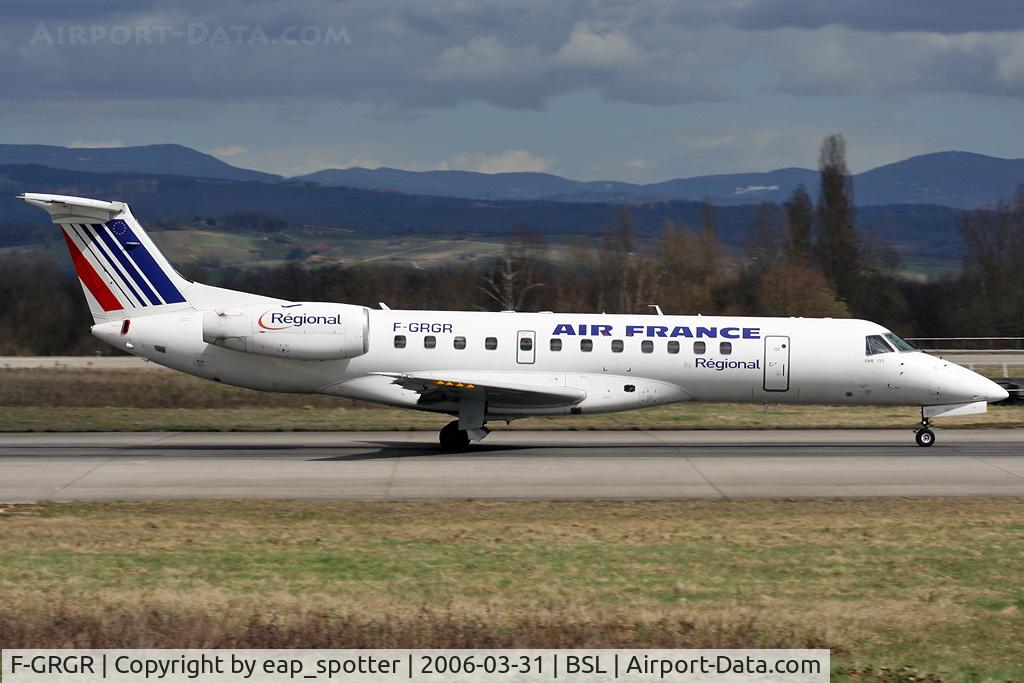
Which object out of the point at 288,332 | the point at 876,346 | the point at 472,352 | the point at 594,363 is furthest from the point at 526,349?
the point at 876,346

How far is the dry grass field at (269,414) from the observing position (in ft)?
102

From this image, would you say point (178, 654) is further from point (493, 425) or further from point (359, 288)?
point (359, 288)

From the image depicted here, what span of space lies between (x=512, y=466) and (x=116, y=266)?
9.49 m

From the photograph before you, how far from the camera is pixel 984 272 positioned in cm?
8119

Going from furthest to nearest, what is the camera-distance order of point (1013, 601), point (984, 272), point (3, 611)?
point (984, 272)
point (1013, 601)
point (3, 611)

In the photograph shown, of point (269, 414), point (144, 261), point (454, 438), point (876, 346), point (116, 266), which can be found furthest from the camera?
point (269, 414)

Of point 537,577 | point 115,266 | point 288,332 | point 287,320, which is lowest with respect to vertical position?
point 537,577

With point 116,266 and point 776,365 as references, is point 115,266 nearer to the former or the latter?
point 116,266

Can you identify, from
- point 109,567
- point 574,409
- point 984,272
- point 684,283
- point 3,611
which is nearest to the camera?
point 3,611

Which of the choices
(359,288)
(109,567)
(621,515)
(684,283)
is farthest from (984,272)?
(109,567)

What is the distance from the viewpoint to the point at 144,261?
2625 centimetres

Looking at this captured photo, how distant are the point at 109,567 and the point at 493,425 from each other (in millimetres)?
17913

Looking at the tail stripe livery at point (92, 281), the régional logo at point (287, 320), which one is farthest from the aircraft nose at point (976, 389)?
the tail stripe livery at point (92, 281)

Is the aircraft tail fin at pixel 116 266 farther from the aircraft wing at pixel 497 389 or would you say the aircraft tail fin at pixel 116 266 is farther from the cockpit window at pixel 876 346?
the cockpit window at pixel 876 346
